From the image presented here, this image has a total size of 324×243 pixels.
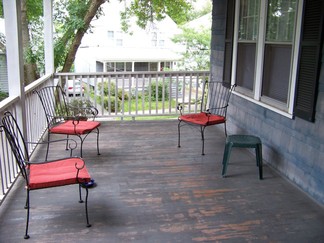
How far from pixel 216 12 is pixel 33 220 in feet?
14.2

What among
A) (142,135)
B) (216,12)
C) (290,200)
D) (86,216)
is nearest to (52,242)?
(86,216)

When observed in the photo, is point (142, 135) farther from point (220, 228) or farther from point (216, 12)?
point (220, 228)

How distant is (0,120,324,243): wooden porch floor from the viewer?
8.75ft

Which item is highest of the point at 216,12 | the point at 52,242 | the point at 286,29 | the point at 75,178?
the point at 216,12

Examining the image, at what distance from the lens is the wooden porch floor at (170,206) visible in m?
2.67

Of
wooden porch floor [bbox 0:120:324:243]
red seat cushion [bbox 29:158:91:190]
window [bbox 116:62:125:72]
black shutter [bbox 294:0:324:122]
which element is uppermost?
black shutter [bbox 294:0:324:122]

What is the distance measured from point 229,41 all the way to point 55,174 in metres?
3.40

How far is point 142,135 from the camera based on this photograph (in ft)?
17.6

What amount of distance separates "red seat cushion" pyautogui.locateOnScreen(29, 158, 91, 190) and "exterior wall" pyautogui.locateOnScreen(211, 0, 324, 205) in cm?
201

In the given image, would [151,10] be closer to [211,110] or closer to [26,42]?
[26,42]

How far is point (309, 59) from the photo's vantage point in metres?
3.20

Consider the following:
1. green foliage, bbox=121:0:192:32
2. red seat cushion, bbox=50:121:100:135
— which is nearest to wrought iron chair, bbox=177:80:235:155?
red seat cushion, bbox=50:121:100:135

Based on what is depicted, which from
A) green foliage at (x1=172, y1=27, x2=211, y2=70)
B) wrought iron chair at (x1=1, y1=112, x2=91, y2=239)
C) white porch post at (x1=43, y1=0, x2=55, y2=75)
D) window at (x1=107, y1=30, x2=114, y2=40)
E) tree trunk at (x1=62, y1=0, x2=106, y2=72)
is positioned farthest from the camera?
green foliage at (x1=172, y1=27, x2=211, y2=70)

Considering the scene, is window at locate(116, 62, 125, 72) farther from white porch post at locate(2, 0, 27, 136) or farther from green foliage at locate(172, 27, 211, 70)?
white porch post at locate(2, 0, 27, 136)
